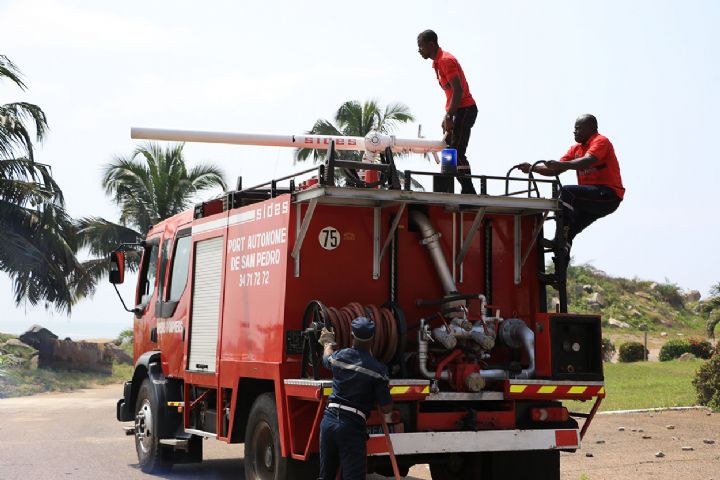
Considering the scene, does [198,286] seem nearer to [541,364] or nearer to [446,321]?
[446,321]

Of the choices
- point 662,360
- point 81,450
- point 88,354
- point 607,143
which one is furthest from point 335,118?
point 607,143

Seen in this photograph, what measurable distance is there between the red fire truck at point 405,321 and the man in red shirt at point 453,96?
72cm

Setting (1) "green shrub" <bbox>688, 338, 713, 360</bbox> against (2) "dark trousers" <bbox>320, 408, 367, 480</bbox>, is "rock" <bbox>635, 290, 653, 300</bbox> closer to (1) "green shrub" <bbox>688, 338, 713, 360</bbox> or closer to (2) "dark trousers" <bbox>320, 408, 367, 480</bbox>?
(1) "green shrub" <bbox>688, 338, 713, 360</bbox>

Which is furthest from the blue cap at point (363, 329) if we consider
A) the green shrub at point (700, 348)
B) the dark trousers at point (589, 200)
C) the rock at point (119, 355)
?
the green shrub at point (700, 348)

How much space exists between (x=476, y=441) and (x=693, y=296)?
64924mm

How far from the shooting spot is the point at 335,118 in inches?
1233

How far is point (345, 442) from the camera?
7.11m

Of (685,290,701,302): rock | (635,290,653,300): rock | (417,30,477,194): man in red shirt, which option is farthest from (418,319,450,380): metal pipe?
(685,290,701,302): rock

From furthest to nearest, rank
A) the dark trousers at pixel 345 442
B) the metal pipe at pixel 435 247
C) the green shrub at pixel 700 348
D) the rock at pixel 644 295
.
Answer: the rock at pixel 644 295 → the green shrub at pixel 700 348 → the metal pipe at pixel 435 247 → the dark trousers at pixel 345 442

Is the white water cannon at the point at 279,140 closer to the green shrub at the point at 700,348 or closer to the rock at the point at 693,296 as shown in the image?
the green shrub at the point at 700,348

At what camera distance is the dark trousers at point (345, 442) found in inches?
280

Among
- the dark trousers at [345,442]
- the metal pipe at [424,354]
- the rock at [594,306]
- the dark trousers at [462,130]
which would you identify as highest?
the rock at [594,306]

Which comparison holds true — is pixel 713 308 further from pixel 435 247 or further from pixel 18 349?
pixel 435 247

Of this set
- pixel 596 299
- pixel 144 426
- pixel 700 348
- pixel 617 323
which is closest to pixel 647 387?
pixel 700 348
